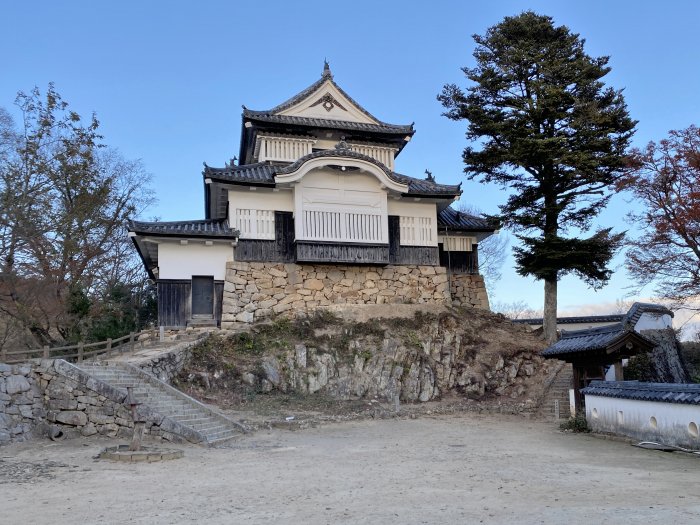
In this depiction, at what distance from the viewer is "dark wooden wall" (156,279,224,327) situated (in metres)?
21.8

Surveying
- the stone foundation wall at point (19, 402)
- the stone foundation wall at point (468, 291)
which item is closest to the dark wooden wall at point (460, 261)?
the stone foundation wall at point (468, 291)

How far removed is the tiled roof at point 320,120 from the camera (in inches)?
1032

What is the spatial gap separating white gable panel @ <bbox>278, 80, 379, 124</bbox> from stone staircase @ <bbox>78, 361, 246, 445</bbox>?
1527cm

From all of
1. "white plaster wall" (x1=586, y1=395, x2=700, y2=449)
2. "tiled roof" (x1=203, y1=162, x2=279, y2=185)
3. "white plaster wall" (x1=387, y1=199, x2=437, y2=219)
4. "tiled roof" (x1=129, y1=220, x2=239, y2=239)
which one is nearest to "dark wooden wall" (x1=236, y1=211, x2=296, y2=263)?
"tiled roof" (x1=129, y1=220, x2=239, y2=239)

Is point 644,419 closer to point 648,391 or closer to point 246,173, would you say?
point 648,391

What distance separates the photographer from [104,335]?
85.1 ft

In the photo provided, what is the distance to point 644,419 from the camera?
512 inches

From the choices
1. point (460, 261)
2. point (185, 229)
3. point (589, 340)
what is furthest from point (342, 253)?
point (589, 340)

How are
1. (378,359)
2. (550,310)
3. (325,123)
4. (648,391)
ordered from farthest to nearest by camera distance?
(325,123), (550,310), (378,359), (648,391)

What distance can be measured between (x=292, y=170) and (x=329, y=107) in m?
6.75

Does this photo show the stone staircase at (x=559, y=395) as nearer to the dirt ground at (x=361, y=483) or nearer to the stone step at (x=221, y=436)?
the dirt ground at (x=361, y=483)

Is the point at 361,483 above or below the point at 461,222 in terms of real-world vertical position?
below

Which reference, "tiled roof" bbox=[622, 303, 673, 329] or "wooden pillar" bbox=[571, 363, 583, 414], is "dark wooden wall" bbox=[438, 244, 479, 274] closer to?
"tiled roof" bbox=[622, 303, 673, 329]

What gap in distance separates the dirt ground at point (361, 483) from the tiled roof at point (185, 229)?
29.6 feet
